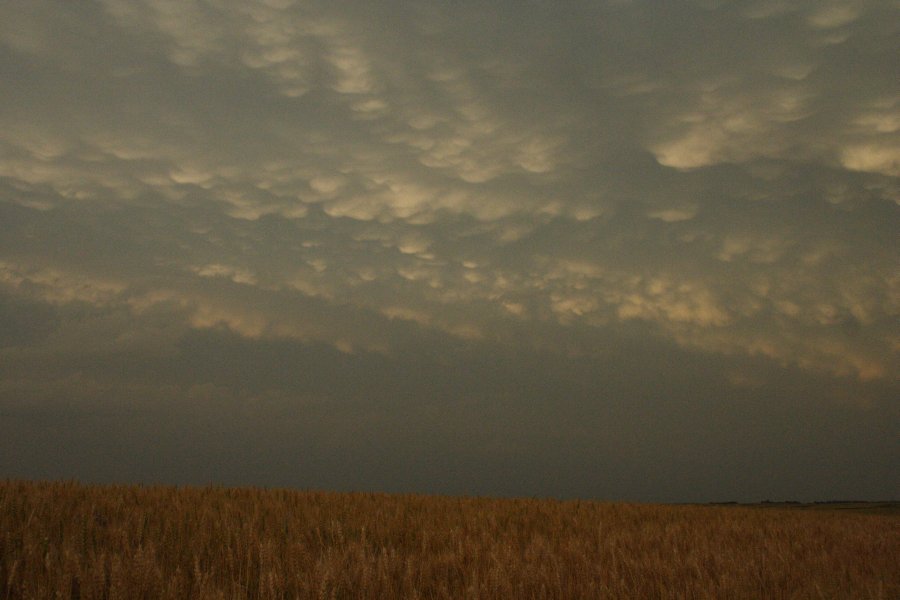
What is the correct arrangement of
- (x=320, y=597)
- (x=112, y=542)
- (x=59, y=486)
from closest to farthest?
(x=320, y=597) < (x=112, y=542) < (x=59, y=486)

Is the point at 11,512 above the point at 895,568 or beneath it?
above

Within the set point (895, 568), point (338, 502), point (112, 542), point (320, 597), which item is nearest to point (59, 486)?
point (338, 502)

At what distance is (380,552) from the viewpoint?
698 centimetres

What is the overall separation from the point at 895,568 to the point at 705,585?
148 inches

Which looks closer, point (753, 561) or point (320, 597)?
point (320, 597)

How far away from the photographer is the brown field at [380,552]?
15.7 feet

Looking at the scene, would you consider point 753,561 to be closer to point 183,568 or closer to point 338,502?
point 183,568

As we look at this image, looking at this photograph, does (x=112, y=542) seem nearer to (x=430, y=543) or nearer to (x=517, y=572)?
(x=430, y=543)

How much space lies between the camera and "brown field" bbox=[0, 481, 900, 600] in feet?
15.7

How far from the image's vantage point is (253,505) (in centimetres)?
977

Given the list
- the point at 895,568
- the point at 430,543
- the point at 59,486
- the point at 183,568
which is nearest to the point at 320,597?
the point at 183,568

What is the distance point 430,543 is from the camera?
23.9ft

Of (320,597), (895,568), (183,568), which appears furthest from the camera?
(895,568)

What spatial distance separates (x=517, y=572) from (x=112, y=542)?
3.95 metres
